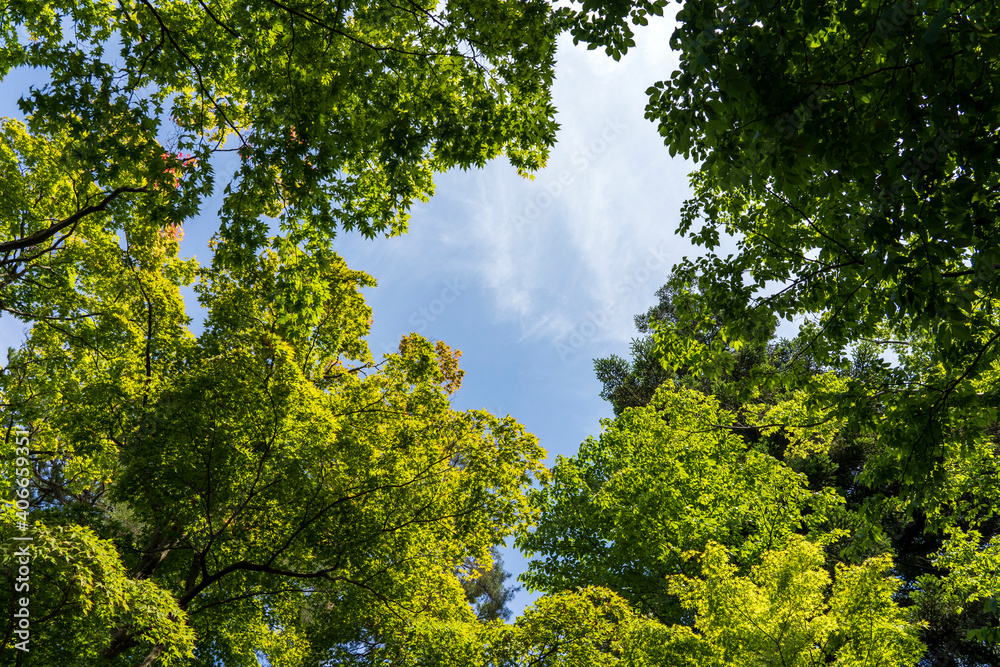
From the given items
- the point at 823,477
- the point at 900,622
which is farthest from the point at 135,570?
the point at 823,477

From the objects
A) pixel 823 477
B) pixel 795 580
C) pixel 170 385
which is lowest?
pixel 795 580

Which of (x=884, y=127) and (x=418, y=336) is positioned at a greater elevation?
(x=418, y=336)

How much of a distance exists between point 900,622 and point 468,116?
10.5 m

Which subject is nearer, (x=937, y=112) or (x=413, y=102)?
(x=937, y=112)

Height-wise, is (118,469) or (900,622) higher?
(118,469)

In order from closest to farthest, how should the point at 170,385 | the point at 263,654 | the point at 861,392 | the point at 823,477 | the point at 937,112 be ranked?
the point at 937,112 → the point at 861,392 → the point at 170,385 → the point at 263,654 → the point at 823,477

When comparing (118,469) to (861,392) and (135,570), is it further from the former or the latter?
(861,392)

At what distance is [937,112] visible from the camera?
3.24 meters

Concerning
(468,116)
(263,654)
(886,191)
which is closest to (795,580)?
(886,191)

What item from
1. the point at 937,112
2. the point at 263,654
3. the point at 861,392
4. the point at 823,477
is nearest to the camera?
the point at 937,112

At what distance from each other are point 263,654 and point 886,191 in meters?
16.4

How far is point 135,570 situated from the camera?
975 cm

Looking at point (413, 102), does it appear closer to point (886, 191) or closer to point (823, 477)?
point (886, 191)

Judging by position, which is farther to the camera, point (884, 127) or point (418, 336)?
point (418, 336)
